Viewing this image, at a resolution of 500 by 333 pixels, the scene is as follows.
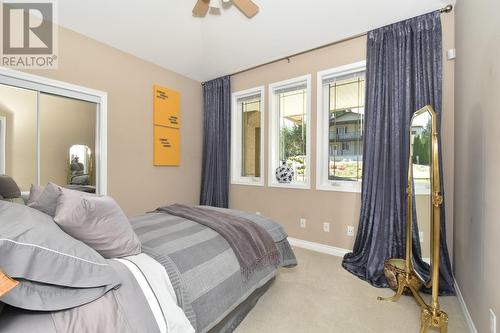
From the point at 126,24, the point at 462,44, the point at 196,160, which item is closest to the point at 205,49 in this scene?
the point at 126,24

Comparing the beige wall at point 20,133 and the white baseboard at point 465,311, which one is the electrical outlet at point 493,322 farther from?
the beige wall at point 20,133

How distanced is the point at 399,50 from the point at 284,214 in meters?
2.46

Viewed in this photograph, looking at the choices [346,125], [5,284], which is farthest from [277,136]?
[5,284]

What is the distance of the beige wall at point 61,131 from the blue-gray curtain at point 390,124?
3.46 metres

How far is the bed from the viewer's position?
34.5 inches

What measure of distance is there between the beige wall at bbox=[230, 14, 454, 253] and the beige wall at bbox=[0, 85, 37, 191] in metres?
2.73

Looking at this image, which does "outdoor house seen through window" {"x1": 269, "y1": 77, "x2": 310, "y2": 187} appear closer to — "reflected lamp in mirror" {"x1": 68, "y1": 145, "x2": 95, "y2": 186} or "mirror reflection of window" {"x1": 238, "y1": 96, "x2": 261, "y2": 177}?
"mirror reflection of window" {"x1": 238, "y1": 96, "x2": 261, "y2": 177}

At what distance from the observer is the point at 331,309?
194 centimetres

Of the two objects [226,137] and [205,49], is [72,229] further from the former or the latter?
[205,49]

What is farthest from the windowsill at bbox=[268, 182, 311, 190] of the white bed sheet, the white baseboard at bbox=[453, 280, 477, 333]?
the white bed sheet

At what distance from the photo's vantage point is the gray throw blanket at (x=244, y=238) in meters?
1.74

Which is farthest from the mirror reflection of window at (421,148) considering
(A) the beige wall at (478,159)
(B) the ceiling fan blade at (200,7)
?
(B) the ceiling fan blade at (200,7)

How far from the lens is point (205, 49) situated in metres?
3.91

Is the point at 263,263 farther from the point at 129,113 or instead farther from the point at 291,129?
the point at 129,113
